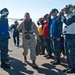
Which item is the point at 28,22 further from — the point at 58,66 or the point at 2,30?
the point at 58,66

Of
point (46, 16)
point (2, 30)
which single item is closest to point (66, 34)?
point (2, 30)

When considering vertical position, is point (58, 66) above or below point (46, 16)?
below

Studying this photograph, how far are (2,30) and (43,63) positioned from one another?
87.5 inches

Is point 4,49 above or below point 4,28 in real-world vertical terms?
below

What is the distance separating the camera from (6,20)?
32.2 feet

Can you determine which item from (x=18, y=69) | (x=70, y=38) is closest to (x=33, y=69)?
(x=18, y=69)

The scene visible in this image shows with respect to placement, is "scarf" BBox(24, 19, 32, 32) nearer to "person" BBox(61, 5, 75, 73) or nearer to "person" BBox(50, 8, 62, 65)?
"person" BBox(50, 8, 62, 65)

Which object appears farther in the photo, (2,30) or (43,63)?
(43,63)

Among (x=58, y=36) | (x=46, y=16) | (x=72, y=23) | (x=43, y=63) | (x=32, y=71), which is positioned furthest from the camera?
(x=46, y=16)

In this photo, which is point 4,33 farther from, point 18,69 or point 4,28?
point 18,69

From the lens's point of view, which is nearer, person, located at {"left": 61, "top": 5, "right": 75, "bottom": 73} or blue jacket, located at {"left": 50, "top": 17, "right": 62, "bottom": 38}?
person, located at {"left": 61, "top": 5, "right": 75, "bottom": 73}

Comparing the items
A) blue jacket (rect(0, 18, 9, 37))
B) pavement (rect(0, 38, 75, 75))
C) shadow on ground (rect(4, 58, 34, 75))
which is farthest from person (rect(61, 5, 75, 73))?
blue jacket (rect(0, 18, 9, 37))

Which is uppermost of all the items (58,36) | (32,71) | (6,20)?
(6,20)

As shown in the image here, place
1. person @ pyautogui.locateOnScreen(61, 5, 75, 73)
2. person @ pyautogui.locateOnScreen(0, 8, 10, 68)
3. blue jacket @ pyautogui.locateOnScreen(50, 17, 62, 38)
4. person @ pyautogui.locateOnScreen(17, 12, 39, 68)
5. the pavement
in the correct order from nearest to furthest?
1. person @ pyautogui.locateOnScreen(61, 5, 75, 73)
2. the pavement
3. person @ pyautogui.locateOnScreen(0, 8, 10, 68)
4. blue jacket @ pyautogui.locateOnScreen(50, 17, 62, 38)
5. person @ pyautogui.locateOnScreen(17, 12, 39, 68)
